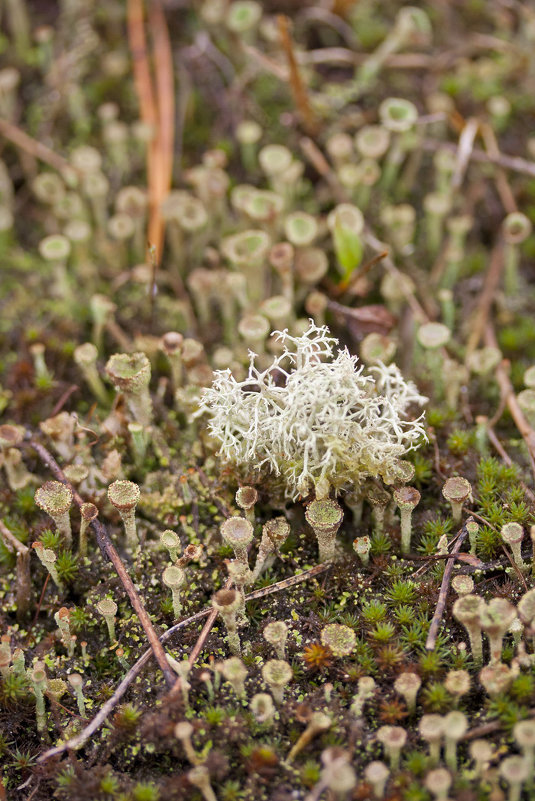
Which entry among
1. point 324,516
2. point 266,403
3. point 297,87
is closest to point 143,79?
point 297,87

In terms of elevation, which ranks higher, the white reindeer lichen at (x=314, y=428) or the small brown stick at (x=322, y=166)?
the small brown stick at (x=322, y=166)

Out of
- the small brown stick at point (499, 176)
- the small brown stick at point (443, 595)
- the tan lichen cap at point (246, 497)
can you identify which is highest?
the small brown stick at point (499, 176)

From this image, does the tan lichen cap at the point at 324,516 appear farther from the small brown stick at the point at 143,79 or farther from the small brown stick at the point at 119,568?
the small brown stick at the point at 143,79

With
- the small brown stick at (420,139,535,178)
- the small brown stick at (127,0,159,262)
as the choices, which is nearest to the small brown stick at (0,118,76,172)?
the small brown stick at (127,0,159,262)

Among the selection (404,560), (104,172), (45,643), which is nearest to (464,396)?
(404,560)

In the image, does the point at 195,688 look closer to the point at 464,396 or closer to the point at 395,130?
the point at 464,396

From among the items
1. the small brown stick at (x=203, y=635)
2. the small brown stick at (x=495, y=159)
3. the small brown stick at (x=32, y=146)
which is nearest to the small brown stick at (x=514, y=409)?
the small brown stick at (x=495, y=159)

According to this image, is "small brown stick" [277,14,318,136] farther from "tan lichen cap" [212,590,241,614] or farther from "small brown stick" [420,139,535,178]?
"tan lichen cap" [212,590,241,614]
